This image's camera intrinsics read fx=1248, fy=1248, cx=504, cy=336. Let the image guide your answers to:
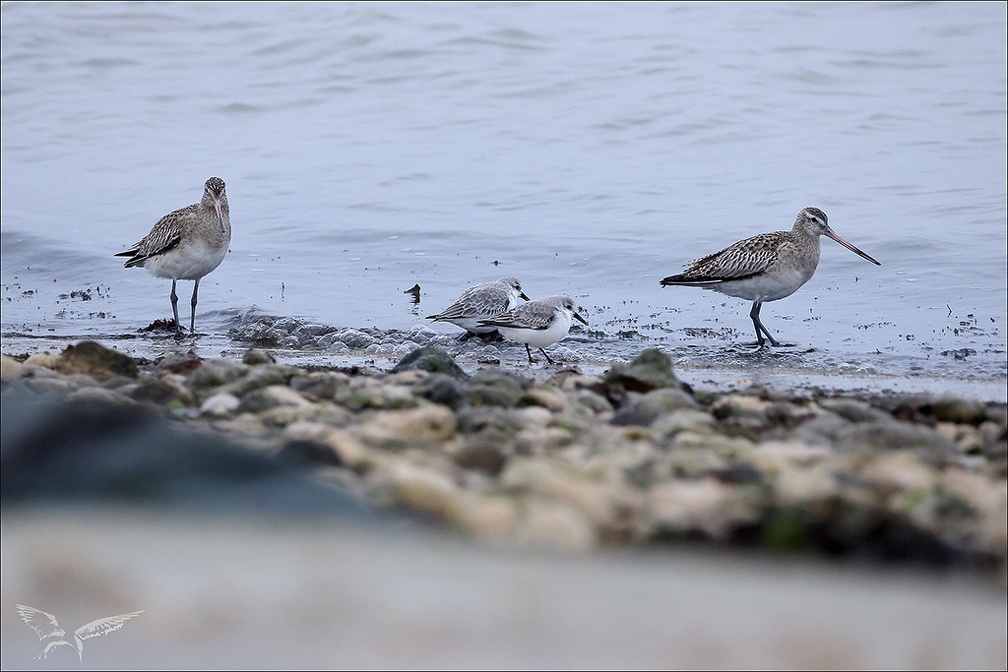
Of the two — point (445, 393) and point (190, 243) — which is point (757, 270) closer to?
point (190, 243)

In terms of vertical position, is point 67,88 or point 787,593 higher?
point 67,88

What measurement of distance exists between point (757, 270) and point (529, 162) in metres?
7.12

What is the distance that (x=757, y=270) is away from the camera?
30.9 ft

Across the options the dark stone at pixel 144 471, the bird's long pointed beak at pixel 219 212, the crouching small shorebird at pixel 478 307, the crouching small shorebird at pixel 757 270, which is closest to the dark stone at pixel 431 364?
the crouching small shorebird at pixel 478 307

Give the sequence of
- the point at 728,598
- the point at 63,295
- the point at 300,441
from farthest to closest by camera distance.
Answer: the point at 63,295
the point at 300,441
the point at 728,598

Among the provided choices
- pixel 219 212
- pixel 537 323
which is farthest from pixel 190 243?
pixel 537 323

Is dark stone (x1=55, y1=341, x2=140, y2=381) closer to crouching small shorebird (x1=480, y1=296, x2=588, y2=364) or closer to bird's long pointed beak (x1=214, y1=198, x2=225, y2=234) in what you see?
crouching small shorebird (x1=480, y1=296, x2=588, y2=364)

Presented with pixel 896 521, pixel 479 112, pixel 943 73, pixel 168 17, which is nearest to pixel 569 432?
pixel 896 521

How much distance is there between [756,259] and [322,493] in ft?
22.0

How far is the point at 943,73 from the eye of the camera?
1888cm

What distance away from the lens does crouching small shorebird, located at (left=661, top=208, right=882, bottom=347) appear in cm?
944

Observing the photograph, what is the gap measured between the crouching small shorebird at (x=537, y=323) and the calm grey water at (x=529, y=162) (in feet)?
2.22

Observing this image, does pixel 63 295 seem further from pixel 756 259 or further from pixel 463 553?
pixel 463 553

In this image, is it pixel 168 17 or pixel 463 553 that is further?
pixel 168 17
